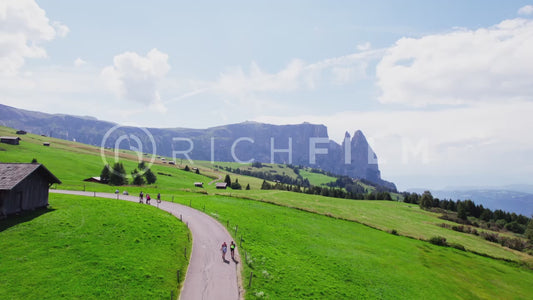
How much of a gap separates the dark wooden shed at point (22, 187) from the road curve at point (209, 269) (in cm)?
2229

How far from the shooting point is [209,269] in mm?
31391

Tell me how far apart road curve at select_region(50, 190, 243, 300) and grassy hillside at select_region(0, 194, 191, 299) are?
1.48 metres

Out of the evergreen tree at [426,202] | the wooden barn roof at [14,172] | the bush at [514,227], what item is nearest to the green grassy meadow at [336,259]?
the wooden barn roof at [14,172]

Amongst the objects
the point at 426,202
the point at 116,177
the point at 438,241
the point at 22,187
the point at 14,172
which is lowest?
the point at 438,241

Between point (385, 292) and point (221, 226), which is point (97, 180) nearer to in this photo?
point (221, 226)

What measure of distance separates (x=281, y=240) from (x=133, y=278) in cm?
2476

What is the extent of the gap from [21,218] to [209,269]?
28.5m

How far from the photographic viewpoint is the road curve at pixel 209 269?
1054 inches

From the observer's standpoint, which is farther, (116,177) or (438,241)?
(116,177)

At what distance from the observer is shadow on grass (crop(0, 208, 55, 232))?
34.9 meters

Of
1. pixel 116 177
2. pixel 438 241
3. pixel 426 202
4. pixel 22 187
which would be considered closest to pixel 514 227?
pixel 426 202

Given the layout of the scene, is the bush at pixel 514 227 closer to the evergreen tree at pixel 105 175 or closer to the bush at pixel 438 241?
the bush at pixel 438 241

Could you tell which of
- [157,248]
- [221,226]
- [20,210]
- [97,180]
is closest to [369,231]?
[221,226]

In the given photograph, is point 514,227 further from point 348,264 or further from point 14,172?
point 14,172
